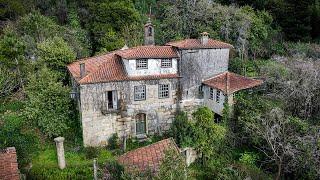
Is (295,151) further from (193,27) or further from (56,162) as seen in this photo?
(193,27)

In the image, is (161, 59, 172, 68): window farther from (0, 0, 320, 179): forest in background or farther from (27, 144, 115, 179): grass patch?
(27, 144, 115, 179): grass patch

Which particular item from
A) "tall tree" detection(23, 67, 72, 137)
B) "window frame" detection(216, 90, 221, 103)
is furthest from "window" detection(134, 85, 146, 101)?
"window frame" detection(216, 90, 221, 103)

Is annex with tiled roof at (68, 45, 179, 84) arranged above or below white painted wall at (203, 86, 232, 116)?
above

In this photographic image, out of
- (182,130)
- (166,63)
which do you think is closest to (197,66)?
(166,63)

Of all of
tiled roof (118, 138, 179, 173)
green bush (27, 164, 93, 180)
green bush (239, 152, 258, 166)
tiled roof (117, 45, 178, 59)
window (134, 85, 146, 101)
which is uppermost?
tiled roof (117, 45, 178, 59)

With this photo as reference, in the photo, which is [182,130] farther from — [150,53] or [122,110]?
[150,53]

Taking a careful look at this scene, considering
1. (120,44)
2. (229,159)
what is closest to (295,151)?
(229,159)

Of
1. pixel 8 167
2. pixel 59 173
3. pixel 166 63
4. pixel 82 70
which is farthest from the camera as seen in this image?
pixel 166 63
